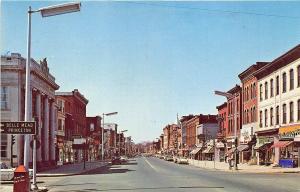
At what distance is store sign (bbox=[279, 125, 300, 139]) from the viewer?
5325 cm

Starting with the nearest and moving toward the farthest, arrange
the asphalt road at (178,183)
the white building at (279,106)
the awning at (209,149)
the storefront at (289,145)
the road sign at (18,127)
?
the road sign at (18,127) → the asphalt road at (178,183) → the storefront at (289,145) → the white building at (279,106) → the awning at (209,149)

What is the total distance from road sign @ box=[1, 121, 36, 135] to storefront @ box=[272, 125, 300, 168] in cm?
3570

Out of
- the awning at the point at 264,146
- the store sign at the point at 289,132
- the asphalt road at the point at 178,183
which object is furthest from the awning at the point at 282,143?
the asphalt road at the point at 178,183

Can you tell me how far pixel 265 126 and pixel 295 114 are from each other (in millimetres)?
12015

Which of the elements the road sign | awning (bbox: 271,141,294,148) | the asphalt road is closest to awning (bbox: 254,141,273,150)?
awning (bbox: 271,141,294,148)

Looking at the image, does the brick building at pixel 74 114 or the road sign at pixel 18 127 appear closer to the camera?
the road sign at pixel 18 127

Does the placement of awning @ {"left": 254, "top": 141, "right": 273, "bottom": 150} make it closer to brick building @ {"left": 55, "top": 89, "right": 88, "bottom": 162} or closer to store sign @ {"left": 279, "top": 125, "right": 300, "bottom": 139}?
store sign @ {"left": 279, "top": 125, "right": 300, "bottom": 139}

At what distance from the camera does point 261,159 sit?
67562 mm

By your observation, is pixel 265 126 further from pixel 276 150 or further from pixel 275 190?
pixel 275 190

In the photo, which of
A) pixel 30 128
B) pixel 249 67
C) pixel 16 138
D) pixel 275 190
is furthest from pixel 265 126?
pixel 30 128

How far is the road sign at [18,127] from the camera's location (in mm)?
20453

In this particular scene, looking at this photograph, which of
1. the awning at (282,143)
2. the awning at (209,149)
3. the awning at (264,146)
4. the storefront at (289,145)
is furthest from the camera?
the awning at (209,149)

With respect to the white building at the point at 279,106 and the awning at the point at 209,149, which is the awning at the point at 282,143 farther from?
the awning at the point at 209,149

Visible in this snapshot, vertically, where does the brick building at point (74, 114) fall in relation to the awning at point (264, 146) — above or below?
above
